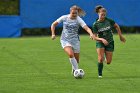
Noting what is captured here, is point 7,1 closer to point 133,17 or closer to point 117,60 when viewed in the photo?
point 133,17

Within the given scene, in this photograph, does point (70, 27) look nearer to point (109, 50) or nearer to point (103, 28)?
point (103, 28)

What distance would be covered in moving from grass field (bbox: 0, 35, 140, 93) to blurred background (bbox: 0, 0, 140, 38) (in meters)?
5.09

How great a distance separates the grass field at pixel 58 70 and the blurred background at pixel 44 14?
201 inches

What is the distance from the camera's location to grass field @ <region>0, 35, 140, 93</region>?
45.4 feet

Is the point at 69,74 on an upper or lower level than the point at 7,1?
upper

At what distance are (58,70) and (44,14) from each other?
52.7 feet

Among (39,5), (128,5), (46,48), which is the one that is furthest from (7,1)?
(46,48)

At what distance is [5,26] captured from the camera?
3278 cm

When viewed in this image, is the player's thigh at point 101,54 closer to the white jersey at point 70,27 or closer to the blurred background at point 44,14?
the white jersey at point 70,27

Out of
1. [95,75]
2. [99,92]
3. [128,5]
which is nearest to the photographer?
[99,92]

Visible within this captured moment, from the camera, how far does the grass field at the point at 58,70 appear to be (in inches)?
544

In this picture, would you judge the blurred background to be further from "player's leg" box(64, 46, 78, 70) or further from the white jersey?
"player's leg" box(64, 46, 78, 70)

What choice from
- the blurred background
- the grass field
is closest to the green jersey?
the grass field

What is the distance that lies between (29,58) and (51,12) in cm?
1231
